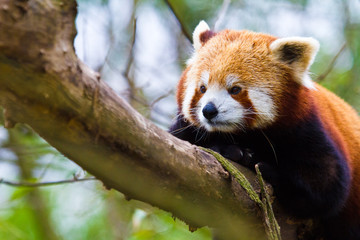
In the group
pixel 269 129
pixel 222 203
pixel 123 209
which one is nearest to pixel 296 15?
pixel 269 129

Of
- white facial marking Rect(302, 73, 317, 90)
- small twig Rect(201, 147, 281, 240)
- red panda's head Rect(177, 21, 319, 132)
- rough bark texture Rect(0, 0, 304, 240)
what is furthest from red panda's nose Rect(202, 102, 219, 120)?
white facial marking Rect(302, 73, 317, 90)

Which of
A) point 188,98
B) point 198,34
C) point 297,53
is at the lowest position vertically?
point 188,98

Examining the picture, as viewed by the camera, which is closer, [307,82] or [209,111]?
[209,111]

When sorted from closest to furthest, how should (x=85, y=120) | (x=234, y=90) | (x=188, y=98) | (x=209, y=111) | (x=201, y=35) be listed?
(x=85, y=120) < (x=209, y=111) < (x=234, y=90) < (x=188, y=98) < (x=201, y=35)

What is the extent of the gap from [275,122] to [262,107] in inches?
5.2

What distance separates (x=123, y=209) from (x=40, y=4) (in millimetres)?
3584

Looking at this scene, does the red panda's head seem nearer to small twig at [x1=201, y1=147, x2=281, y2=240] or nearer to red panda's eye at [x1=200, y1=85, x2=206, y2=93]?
red panda's eye at [x1=200, y1=85, x2=206, y2=93]

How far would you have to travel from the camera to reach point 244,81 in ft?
9.13

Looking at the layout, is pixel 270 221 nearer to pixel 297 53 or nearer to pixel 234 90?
pixel 234 90

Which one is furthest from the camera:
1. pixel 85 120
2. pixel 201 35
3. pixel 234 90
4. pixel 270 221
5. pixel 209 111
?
pixel 201 35

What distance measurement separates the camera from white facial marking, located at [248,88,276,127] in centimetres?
272

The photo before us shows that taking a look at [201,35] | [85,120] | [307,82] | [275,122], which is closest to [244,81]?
[275,122]

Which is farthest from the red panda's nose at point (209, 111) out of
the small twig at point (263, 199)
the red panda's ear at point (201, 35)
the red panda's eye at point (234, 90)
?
the red panda's ear at point (201, 35)

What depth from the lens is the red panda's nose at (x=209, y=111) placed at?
2629 millimetres
